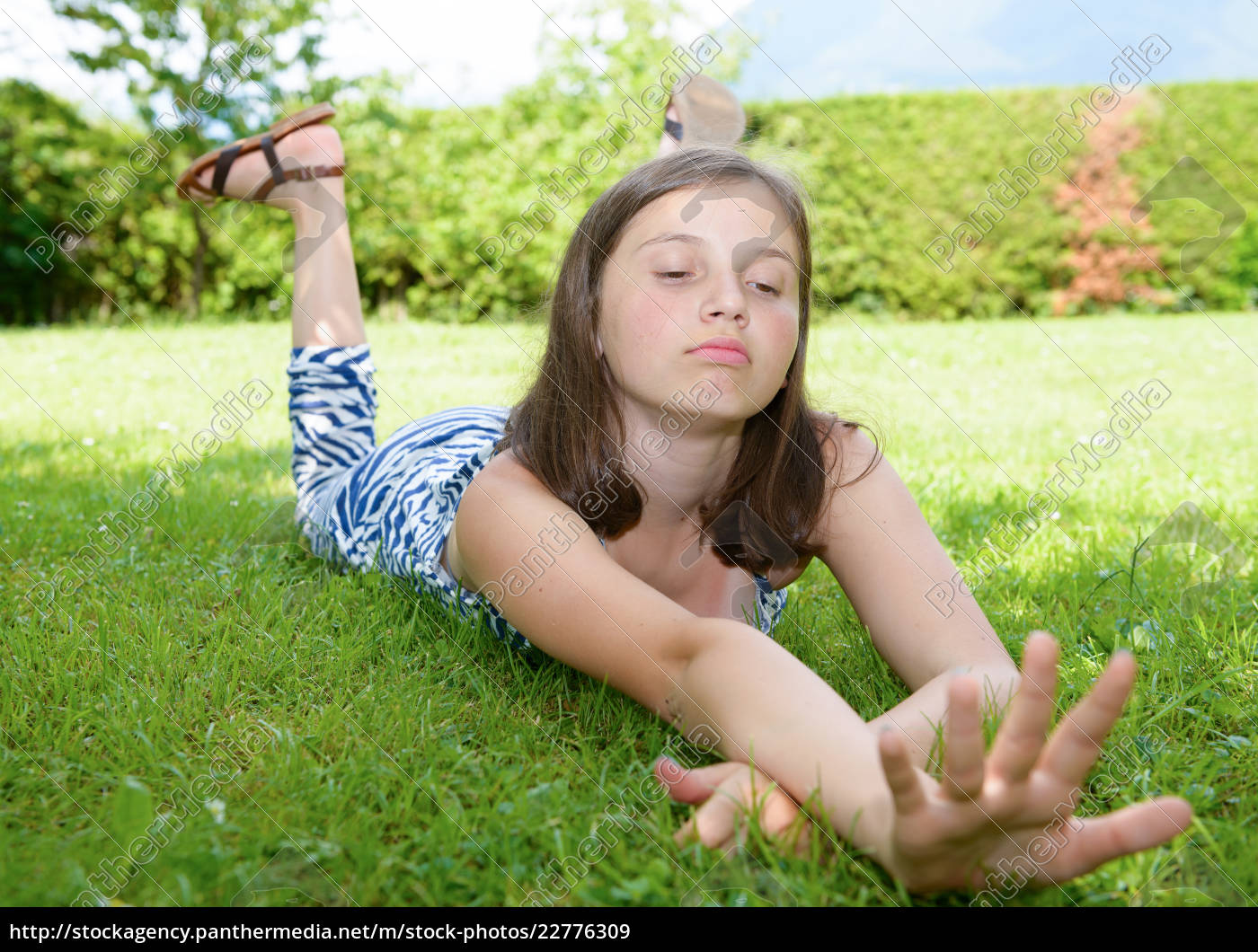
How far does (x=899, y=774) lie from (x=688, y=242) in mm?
1181

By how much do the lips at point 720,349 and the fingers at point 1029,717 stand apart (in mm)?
901

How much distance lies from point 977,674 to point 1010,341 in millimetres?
6894

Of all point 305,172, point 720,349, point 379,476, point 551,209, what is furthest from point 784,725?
point 551,209

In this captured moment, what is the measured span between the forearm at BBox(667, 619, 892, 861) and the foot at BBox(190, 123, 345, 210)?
8.34 ft

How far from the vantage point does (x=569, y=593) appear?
5.43 feet

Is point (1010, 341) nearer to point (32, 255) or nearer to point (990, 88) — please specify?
point (990, 88)

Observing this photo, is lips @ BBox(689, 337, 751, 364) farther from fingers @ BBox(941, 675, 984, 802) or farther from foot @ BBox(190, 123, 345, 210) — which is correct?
foot @ BBox(190, 123, 345, 210)

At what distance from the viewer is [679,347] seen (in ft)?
6.05

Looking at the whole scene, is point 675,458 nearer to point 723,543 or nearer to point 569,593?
point 723,543

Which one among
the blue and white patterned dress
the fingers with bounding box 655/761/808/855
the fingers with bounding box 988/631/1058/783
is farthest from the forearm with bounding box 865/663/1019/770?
the blue and white patterned dress

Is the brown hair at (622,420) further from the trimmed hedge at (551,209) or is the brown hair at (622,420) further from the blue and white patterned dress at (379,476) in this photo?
the trimmed hedge at (551,209)

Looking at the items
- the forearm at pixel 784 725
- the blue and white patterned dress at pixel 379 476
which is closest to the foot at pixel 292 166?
the blue and white patterned dress at pixel 379 476
